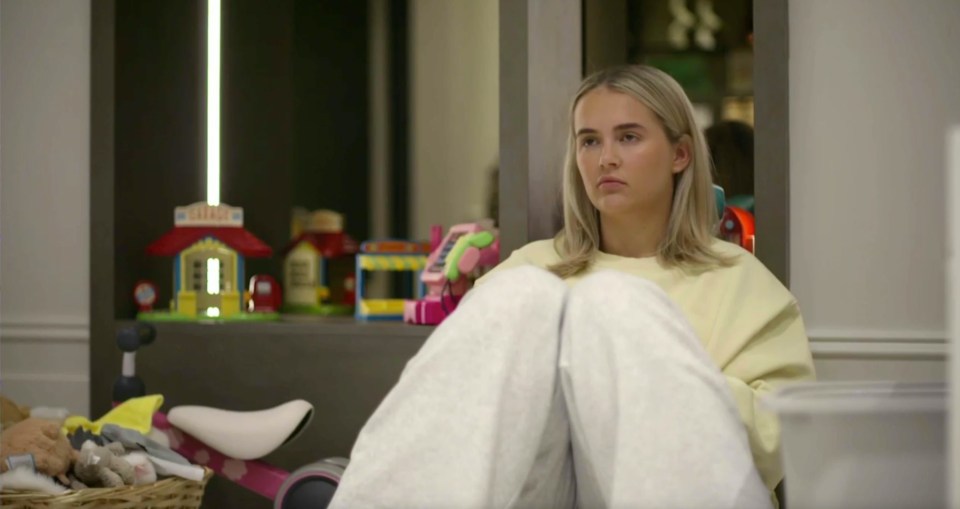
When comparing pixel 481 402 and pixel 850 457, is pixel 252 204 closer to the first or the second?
pixel 481 402

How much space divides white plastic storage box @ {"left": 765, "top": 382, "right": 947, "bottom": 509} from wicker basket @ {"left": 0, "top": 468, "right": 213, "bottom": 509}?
110 centimetres

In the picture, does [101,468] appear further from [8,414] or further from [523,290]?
[523,290]

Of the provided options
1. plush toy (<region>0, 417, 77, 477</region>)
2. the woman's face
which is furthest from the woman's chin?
plush toy (<region>0, 417, 77, 477</region>)

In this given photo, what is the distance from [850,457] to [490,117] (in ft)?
6.58

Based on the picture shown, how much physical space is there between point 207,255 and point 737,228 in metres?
1.14

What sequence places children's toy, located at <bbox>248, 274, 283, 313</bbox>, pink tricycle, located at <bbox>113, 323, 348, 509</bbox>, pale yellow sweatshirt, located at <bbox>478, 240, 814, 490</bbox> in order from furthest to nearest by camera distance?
children's toy, located at <bbox>248, 274, 283, 313</bbox> < pink tricycle, located at <bbox>113, 323, 348, 509</bbox> < pale yellow sweatshirt, located at <bbox>478, 240, 814, 490</bbox>

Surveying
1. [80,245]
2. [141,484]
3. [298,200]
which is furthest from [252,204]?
[141,484]

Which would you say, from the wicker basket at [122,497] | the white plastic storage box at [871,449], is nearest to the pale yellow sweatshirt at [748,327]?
the white plastic storage box at [871,449]

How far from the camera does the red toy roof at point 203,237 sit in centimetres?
252

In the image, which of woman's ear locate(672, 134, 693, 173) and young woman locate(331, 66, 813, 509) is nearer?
young woman locate(331, 66, 813, 509)

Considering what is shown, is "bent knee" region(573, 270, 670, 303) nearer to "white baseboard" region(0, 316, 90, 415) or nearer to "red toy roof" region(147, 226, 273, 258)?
"red toy roof" region(147, 226, 273, 258)

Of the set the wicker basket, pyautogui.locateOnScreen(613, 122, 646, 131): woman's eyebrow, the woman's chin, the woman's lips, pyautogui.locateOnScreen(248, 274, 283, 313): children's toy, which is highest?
pyautogui.locateOnScreen(613, 122, 646, 131): woman's eyebrow

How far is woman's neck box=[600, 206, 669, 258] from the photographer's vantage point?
6.18 feet

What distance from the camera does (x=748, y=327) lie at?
1680 millimetres
